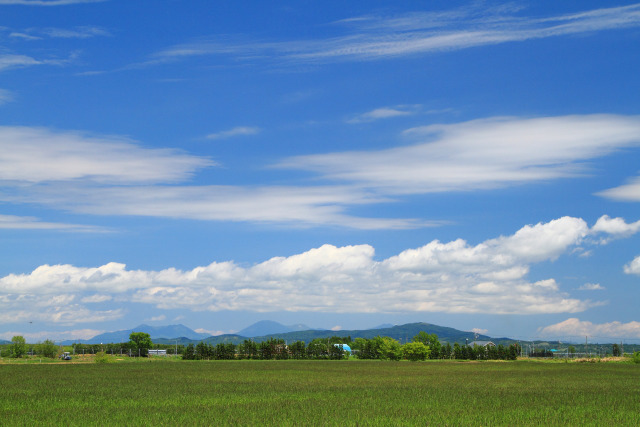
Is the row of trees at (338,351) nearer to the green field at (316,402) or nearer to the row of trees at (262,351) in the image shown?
the row of trees at (262,351)

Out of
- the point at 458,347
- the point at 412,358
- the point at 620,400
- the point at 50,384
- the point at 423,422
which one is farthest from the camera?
the point at 458,347

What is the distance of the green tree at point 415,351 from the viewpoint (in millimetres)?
115312

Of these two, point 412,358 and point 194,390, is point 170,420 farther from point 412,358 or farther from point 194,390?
point 412,358

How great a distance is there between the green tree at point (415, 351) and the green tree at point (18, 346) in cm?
7291

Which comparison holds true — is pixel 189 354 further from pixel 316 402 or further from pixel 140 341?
pixel 316 402

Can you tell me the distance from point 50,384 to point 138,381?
21.5ft

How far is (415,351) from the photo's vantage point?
11550 cm

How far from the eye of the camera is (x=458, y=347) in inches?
4983

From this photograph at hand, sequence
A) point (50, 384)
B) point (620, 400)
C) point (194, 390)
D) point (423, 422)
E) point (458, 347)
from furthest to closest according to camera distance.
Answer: point (458, 347) → point (50, 384) → point (194, 390) → point (620, 400) → point (423, 422)

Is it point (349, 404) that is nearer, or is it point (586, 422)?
point (586, 422)

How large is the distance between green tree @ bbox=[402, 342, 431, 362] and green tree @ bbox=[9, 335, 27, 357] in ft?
239

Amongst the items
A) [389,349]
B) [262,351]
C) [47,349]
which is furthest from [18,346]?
[389,349]

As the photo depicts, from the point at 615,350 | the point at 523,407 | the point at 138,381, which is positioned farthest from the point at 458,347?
the point at 523,407

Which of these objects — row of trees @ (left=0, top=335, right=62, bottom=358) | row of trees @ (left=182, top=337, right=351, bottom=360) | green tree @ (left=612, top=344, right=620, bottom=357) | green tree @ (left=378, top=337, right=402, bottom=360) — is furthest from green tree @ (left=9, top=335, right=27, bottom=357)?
green tree @ (left=612, top=344, right=620, bottom=357)
